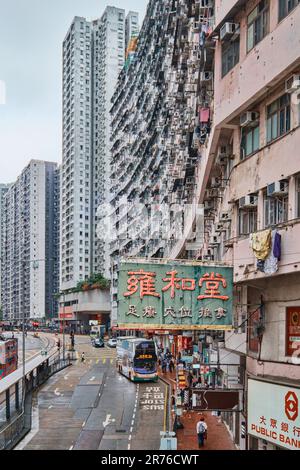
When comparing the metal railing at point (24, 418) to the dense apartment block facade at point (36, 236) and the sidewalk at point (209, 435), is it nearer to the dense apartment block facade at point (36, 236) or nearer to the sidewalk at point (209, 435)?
the sidewalk at point (209, 435)

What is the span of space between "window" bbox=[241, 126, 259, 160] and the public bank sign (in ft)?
11.9

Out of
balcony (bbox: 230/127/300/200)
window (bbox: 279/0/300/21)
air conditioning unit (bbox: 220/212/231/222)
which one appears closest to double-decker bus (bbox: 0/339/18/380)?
air conditioning unit (bbox: 220/212/231/222)

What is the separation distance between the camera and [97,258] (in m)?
117

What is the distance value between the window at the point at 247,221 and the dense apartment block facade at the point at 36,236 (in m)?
130

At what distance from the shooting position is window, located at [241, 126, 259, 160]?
16781 mm

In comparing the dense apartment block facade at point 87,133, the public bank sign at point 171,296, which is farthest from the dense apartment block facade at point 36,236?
the public bank sign at point 171,296

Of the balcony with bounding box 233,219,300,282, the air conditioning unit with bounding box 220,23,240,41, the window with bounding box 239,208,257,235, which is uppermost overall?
the air conditioning unit with bounding box 220,23,240,41

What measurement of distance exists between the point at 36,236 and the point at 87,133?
39.3 meters

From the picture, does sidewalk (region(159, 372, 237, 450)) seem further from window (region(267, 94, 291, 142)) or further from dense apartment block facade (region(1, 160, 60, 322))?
dense apartment block facade (region(1, 160, 60, 322))

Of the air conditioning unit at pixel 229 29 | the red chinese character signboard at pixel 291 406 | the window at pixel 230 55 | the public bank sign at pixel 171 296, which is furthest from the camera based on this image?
the window at pixel 230 55

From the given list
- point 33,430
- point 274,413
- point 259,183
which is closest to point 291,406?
point 274,413

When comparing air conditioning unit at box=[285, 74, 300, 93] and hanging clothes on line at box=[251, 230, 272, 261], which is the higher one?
air conditioning unit at box=[285, 74, 300, 93]

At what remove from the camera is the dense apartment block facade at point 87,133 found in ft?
381

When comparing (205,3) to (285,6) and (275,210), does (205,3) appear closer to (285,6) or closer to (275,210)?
(285,6)
